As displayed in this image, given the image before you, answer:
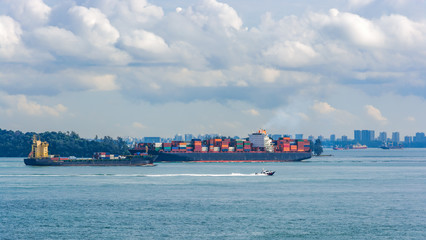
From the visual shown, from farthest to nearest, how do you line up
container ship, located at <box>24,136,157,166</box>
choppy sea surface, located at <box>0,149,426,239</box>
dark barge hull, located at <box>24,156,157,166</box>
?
container ship, located at <box>24,136,157,166</box> → dark barge hull, located at <box>24,156,157,166</box> → choppy sea surface, located at <box>0,149,426,239</box>

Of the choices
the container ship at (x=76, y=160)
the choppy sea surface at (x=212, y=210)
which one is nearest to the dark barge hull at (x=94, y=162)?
the container ship at (x=76, y=160)

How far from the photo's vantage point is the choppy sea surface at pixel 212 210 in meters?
55.4

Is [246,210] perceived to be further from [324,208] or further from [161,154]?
[161,154]

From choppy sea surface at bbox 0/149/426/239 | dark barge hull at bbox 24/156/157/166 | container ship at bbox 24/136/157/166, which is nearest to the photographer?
choppy sea surface at bbox 0/149/426/239

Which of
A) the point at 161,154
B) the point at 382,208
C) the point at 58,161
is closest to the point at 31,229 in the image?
the point at 382,208

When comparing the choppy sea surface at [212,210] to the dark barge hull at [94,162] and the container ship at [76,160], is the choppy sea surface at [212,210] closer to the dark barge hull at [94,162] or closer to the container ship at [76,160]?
the dark barge hull at [94,162]

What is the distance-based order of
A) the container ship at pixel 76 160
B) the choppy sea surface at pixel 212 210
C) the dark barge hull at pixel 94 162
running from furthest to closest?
the container ship at pixel 76 160 → the dark barge hull at pixel 94 162 → the choppy sea surface at pixel 212 210

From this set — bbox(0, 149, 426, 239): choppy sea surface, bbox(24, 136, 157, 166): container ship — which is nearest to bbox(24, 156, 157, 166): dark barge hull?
bbox(24, 136, 157, 166): container ship

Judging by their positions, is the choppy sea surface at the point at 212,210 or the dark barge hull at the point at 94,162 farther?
the dark barge hull at the point at 94,162

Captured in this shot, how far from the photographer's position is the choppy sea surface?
55.4 meters

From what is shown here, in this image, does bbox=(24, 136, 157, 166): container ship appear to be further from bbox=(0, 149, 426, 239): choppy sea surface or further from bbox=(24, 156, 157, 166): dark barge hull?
bbox=(0, 149, 426, 239): choppy sea surface

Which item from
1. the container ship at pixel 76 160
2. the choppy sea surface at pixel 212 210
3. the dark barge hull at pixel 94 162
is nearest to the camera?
the choppy sea surface at pixel 212 210

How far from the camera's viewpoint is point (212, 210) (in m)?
67.9

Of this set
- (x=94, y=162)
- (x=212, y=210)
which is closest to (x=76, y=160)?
(x=94, y=162)
